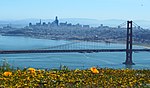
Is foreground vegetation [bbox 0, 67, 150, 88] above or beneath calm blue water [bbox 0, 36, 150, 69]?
above

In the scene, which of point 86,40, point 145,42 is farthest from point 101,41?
point 145,42

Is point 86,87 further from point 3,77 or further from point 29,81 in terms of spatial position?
point 3,77

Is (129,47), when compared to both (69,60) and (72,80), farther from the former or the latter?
(72,80)

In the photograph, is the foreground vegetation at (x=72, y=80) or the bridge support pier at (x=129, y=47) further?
the bridge support pier at (x=129, y=47)

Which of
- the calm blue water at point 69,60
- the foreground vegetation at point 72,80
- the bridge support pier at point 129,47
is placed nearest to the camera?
the foreground vegetation at point 72,80

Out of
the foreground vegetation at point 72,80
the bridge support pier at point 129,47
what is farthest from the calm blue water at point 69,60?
the foreground vegetation at point 72,80

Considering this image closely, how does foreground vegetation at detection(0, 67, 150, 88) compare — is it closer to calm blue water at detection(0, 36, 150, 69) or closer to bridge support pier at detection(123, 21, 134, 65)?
calm blue water at detection(0, 36, 150, 69)

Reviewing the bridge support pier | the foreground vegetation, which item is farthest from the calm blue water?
the foreground vegetation

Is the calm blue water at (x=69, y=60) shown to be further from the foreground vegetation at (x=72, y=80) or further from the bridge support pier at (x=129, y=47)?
the foreground vegetation at (x=72, y=80)

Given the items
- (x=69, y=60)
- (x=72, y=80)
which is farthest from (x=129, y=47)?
(x=72, y=80)
